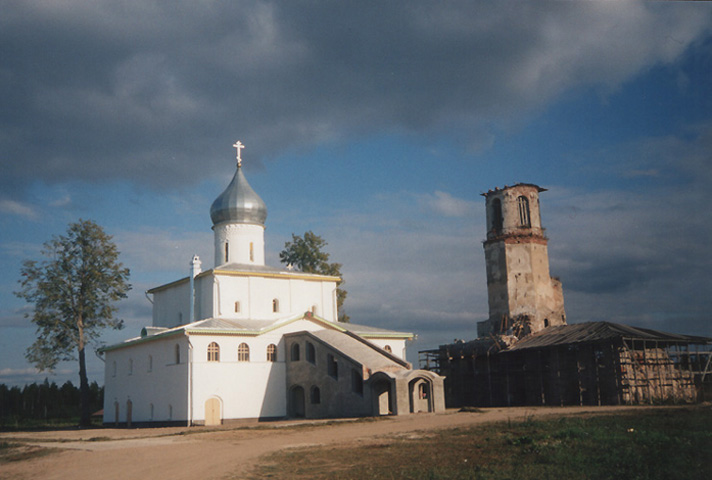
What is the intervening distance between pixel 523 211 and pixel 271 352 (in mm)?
20161

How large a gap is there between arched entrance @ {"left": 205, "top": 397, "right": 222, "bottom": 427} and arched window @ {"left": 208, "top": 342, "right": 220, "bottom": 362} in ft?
6.03

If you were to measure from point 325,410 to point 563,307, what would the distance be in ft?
66.5

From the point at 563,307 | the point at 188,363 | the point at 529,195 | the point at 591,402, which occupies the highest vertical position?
the point at 529,195

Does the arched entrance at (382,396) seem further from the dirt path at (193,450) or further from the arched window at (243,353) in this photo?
the arched window at (243,353)

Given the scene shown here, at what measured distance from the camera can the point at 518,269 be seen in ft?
143

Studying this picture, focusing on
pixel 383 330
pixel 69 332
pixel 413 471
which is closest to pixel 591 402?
pixel 383 330

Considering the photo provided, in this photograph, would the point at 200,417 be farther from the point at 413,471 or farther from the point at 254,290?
the point at 413,471

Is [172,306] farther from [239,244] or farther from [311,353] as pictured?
[311,353]

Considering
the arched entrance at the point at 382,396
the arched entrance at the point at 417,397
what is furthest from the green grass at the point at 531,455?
the arched entrance at the point at 417,397

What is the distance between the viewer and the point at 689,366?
33.5 meters

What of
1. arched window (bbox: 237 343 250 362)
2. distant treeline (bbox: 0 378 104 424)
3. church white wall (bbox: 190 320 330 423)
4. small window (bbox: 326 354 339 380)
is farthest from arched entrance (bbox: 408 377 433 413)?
distant treeline (bbox: 0 378 104 424)

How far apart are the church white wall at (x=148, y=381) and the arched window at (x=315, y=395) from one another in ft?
19.6

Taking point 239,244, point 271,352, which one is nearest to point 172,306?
point 239,244

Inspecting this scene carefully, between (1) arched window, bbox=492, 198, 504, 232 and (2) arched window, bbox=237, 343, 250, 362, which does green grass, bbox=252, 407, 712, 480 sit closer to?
(2) arched window, bbox=237, 343, 250, 362
